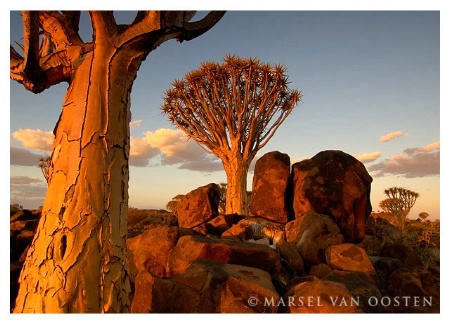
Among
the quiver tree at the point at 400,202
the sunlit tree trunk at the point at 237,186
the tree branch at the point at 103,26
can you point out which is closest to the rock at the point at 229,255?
the tree branch at the point at 103,26

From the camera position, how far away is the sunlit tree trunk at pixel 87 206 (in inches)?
97.2

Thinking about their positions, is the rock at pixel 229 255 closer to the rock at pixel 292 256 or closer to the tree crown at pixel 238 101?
the rock at pixel 292 256

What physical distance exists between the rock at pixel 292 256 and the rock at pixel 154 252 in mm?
2162

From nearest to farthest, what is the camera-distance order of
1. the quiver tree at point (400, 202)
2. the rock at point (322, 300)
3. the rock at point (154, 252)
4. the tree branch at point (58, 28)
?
the tree branch at point (58, 28) < the rock at point (322, 300) < the rock at point (154, 252) < the quiver tree at point (400, 202)

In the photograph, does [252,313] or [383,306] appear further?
[383,306]

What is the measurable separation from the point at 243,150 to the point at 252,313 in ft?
35.5

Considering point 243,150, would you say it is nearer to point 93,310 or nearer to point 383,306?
point 383,306

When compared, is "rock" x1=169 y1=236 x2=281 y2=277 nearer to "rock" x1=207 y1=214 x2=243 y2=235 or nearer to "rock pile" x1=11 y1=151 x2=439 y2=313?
"rock pile" x1=11 y1=151 x2=439 y2=313

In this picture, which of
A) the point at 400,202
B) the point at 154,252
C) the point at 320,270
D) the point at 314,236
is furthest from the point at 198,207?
the point at 400,202

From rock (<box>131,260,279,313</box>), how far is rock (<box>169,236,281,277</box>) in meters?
1.17

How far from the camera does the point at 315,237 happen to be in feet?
22.1

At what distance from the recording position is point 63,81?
312 centimetres

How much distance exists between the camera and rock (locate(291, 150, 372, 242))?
827 cm
